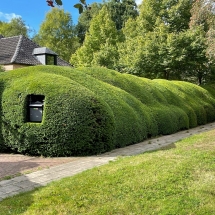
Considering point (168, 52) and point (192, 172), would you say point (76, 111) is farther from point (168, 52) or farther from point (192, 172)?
point (168, 52)

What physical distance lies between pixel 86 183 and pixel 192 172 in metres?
1.92

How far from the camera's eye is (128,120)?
8.84 m

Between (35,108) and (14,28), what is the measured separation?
121 ft

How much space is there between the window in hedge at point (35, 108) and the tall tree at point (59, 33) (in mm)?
29739

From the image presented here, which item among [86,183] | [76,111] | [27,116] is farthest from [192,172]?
[27,116]

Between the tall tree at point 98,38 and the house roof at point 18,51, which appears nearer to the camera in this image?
the house roof at point 18,51

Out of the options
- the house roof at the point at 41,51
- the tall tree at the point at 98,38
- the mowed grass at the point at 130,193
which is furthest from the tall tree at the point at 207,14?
the tall tree at the point at 98,38

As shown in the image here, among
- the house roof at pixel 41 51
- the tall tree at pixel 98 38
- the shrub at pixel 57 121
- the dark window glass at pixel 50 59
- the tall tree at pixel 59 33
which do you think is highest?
the tall tree at pixel 59 33

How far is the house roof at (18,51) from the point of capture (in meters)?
20.4

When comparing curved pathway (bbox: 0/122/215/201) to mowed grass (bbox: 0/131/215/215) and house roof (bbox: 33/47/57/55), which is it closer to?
mowed grass (bbox: 0/131/215/215)

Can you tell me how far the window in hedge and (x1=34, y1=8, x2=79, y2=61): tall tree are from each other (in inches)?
1171

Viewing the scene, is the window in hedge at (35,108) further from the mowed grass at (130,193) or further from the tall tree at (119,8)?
the tall tree at (119,8)

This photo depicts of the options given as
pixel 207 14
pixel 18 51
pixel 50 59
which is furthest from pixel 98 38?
pixel 207 14

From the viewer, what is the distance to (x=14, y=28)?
40.5 meters
